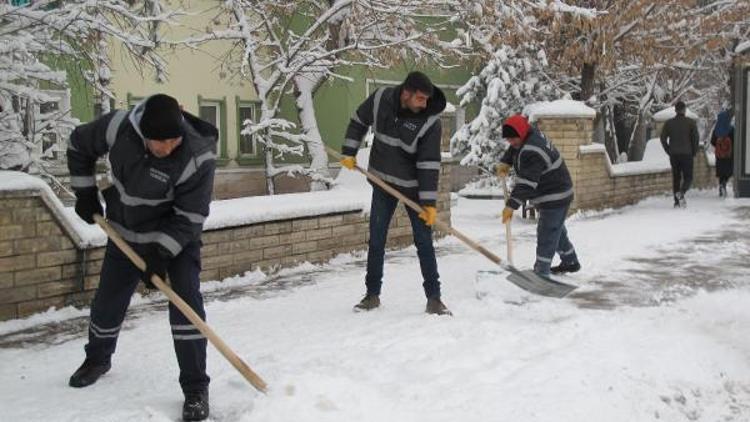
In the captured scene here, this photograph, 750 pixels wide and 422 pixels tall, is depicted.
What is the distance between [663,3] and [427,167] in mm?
9476

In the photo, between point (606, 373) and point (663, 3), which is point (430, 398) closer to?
point (606, 373)

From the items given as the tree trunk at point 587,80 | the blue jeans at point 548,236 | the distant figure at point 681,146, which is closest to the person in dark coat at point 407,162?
the blue jeans at point 548,236

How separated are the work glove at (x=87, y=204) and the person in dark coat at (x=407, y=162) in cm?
235

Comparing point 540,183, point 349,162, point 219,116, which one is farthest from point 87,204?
point 219,116

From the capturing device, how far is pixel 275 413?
3.86m

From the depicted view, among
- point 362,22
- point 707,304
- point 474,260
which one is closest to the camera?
point 707,304

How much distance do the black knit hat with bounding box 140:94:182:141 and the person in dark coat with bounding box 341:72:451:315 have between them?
7.60 ft

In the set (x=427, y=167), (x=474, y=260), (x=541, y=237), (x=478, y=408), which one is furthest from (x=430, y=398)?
(x=474, y=260)

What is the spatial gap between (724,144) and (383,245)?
10768 millimetres

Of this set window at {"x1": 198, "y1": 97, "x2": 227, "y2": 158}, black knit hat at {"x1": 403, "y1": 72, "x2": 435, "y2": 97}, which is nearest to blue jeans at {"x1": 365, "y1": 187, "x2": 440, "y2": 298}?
black knit hat at {"x1": 403, "y1": 72, "x2": 435, "y2": 97}

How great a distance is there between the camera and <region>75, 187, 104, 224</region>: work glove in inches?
166

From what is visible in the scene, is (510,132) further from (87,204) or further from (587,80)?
(587,80)

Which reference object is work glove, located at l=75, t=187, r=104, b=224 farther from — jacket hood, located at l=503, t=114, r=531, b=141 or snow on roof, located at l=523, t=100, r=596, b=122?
snow on roof, located at l=523, t=100, r=596, b=122

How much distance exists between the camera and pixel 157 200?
4.02m
